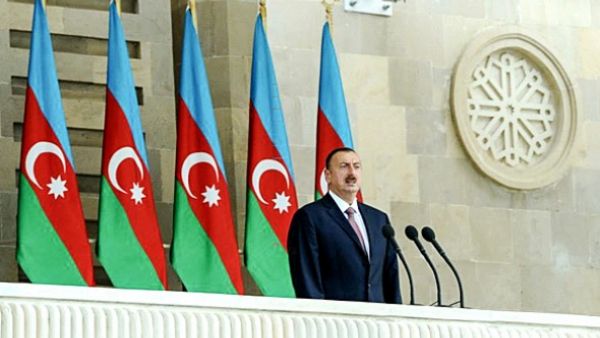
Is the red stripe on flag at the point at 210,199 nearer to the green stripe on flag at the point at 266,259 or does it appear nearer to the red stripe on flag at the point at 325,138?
the green stripe on flag at the point at 266,259

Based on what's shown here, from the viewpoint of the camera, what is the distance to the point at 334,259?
10781 mm

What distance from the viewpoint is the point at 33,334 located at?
A: 9.51 metres

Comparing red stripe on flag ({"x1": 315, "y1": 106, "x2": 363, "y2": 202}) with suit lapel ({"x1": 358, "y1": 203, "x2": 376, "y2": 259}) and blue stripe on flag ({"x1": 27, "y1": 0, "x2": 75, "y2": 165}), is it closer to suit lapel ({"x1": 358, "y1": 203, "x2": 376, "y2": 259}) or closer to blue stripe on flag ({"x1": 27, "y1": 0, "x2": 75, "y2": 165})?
blue stripe on flag ({"x1": 27, "y1": 0, "x2": 75, "y2": 165})

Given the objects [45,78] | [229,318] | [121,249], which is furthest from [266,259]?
[229,318]

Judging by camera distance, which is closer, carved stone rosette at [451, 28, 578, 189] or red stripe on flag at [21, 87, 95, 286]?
red stripe on flag at [21, 87, 95, 286]

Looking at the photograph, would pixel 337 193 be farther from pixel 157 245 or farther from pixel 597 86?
pixel 597 86

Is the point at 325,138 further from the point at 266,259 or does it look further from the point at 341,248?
the point at 341,248

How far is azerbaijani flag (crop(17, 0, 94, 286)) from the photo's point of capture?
12172mm

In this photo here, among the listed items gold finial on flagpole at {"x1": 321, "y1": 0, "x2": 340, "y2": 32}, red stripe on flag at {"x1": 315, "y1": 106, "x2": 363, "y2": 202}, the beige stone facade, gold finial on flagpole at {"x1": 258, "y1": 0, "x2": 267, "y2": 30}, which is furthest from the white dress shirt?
gold finial on flagpole at {"x1": 321, "y1": 0, "x2": 340, "y2": 32}

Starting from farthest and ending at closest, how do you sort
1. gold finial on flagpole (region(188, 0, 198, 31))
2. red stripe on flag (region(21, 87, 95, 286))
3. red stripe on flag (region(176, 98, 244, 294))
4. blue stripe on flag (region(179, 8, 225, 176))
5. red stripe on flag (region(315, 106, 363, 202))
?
Answer: red stripe on flag (region(315, 106, 363, 202))
gold finial on flagpole (region(188, 0, 198, 31))
blue stripe on flag (region(179, 8, 225, 176))
red stripe on flag (region(176, 98, 244, 294))
red stripe on flag (region(21, 87, 95, 286))

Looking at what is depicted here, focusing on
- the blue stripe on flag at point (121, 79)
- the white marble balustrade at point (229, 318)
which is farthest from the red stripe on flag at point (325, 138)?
the white marble balustrade at point (229, 318)

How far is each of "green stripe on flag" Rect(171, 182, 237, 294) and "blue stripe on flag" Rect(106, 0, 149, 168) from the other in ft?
1.15

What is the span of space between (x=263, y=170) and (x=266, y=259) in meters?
0.53

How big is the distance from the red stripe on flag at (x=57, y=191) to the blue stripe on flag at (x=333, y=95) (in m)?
1.73
